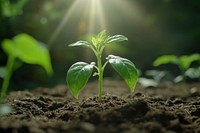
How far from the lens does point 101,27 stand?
6.68m

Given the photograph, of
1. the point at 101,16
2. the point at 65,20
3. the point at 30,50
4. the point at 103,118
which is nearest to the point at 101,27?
the point at 101,16

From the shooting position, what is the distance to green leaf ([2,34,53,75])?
152cm

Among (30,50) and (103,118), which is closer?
(30,50)

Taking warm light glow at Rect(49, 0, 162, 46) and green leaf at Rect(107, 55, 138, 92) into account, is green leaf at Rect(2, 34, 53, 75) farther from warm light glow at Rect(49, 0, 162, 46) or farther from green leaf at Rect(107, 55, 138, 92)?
warm light glow at Rect(49, 0, 162, 46)

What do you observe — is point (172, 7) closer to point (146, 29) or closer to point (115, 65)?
point (146, 29)

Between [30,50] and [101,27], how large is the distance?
515 centimetres

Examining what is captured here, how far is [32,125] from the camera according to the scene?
1.80 meters

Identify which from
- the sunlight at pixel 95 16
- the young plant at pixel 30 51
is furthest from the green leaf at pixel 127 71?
the sunlight at pixel 95 16

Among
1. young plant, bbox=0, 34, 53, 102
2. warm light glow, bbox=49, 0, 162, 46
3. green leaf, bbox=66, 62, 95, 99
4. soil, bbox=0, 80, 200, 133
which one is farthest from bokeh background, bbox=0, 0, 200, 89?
young plant, bbox=0, 34, 53, 102

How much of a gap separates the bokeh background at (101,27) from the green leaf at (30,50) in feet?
11.1

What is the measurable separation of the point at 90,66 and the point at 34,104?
1.89ft

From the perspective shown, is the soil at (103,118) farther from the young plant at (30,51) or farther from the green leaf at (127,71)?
the young plant at (30,51)

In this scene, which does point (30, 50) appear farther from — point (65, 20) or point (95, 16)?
point (95, 16)

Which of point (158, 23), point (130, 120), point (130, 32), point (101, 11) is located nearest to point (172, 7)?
point (158, 23)
